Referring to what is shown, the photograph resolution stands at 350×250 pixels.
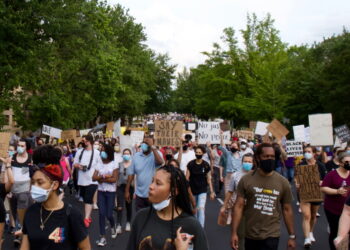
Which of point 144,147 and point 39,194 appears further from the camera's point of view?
point 144,147

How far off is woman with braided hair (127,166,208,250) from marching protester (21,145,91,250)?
66 centimetres

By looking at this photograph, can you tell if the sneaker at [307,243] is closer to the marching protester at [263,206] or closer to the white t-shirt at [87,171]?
the marching protester at [263,206]

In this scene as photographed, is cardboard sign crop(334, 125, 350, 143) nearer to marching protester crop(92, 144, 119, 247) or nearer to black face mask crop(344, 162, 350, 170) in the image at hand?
marching protester crop(92, 144, 119, 247)

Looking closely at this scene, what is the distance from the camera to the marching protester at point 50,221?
12.3 feet

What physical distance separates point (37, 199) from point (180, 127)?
797cm

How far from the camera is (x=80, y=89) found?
1261 inches

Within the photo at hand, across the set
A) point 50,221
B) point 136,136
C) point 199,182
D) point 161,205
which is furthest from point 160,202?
point 136,136

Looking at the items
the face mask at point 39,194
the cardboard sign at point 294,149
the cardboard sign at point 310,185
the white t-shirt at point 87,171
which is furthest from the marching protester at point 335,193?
the cardboard sign at point 294,149

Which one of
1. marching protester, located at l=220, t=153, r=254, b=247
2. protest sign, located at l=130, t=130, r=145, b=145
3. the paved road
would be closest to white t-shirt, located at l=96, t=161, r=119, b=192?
the paved road

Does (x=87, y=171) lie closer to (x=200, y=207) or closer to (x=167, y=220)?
(x=200, y=207)

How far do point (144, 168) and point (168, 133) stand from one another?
3015 millimetres

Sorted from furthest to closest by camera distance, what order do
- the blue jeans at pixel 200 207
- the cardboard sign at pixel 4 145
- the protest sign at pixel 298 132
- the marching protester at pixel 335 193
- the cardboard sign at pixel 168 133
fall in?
1. the protest sign at pixel 298 132
2. the cardboard sign at pixel 168 133
3. the blue jeans at pixel 200 207
4. the cardboard sign at pixel 4 145
5. the marching protester at pixel 335 193

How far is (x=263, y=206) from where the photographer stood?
17.6 ft

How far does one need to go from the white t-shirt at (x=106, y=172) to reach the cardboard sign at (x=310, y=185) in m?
3.44
